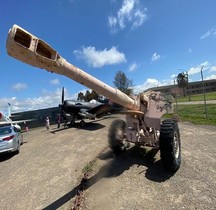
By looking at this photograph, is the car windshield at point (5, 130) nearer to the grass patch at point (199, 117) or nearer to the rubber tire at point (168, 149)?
the rubber tire at point (168, 149)

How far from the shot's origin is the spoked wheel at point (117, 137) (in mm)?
7038

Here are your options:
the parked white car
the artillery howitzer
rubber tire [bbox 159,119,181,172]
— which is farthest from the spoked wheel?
the parked white car

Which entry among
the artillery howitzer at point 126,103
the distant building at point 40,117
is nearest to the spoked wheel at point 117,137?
the artillery howitzer at point 126,103

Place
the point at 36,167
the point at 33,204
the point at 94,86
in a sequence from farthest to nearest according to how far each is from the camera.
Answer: the point at 36,167 → the point at 33,204 → the point at 94,86

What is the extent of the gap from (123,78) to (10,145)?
54.8 m

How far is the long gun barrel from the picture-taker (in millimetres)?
2794

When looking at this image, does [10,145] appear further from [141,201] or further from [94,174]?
[141,201]

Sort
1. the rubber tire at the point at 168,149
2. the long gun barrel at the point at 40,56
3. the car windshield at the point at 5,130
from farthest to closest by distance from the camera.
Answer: the car windshield at the point at 5,130
the rubber tire at the point at 168,149
the long gun barrel at the point at 40,56

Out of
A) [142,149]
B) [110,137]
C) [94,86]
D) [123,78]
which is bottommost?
[142,149]

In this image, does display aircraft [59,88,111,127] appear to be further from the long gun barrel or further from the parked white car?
the long gun barrel

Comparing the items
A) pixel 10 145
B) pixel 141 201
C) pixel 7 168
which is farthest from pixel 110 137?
pixel 10 145

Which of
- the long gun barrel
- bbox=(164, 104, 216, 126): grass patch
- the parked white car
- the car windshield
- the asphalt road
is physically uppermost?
the long gun barrel

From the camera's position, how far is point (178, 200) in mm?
4398

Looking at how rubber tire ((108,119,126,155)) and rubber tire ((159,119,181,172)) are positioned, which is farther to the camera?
rubber tire ((108,119,126,155))
